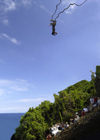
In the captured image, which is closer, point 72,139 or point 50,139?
point 72,139

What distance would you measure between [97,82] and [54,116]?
989 cm

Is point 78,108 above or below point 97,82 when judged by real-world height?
below

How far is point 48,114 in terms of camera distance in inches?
1009

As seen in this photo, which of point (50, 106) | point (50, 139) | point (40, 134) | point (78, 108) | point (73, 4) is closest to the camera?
point (73, 4)

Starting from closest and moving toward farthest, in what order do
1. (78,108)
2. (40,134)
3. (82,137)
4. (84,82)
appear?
(82,137) → (40,134) → (78,108) → (84,82)

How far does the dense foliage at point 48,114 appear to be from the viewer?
2173cm

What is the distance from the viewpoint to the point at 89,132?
776cm

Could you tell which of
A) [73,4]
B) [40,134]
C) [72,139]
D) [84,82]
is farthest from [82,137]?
[84,82]

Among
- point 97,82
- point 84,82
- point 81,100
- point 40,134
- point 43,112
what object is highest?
point 84,82

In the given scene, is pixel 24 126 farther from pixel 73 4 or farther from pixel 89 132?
pixel 73 4

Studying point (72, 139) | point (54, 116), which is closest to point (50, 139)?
point (72, 139)

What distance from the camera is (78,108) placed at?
2498 centimetres

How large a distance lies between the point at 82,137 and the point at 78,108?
18053 millimetres

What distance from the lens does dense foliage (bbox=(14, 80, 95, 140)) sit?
21734mm
